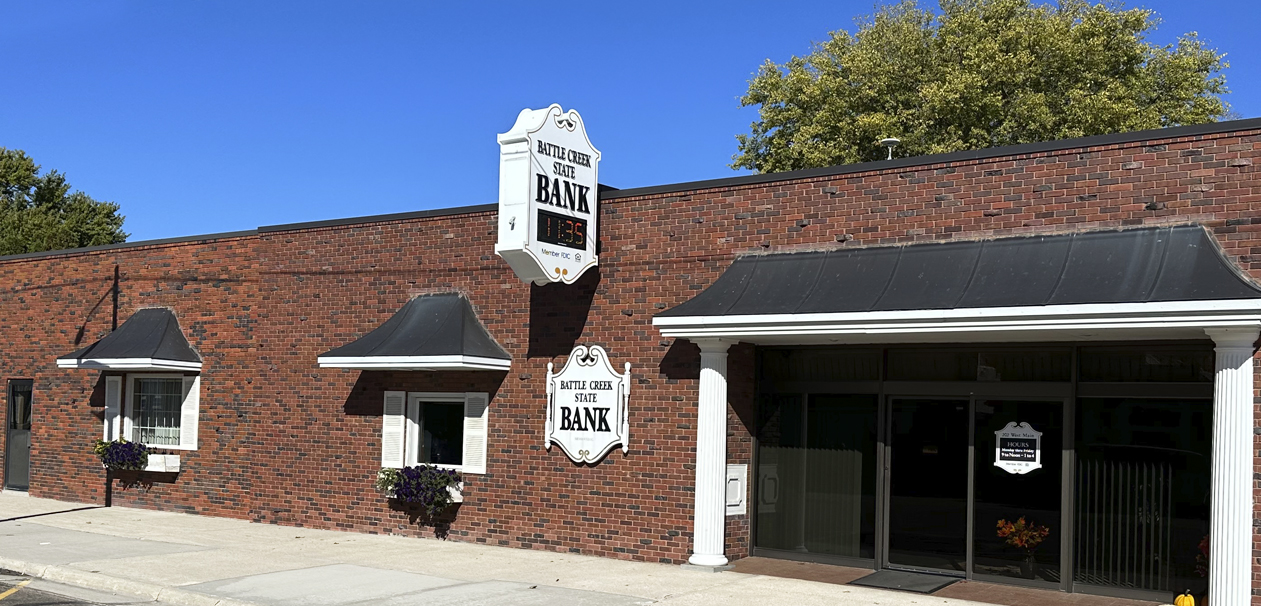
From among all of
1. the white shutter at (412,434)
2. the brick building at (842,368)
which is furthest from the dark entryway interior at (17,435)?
the white shutter at (412,434)

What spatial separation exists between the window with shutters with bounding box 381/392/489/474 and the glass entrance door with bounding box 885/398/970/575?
222 inches

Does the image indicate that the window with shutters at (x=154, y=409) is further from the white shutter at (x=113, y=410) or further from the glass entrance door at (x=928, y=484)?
the glass entrance door at (x=928, y=484)

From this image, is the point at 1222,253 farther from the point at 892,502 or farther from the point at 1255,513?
the point at 892,502

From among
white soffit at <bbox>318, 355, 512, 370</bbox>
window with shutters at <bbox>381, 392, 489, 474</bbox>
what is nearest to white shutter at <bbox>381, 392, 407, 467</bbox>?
window with shutters at <bbox>381, 392, 489, 474</bbox>

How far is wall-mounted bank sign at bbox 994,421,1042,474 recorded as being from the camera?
12352 millimetres

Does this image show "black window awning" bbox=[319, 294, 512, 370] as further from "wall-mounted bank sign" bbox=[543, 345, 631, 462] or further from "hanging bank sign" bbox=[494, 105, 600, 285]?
"hanging bank sign" bbox=[494, 105, 600, 285]

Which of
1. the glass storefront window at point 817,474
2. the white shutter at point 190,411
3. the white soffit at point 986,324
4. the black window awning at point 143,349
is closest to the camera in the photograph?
the white soffit at point 986,324

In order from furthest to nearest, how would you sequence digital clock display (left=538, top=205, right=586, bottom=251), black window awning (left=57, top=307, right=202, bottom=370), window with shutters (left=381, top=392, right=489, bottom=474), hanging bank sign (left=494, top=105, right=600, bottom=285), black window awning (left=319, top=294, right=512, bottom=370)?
black window awning (left=57, top=307, right=202, bottom=370), window with shutters (left=381, top=392, right=489, bottom=474), black window awning (left=319, top=294, right=512, bottom=370), digital clock display (left=538, top=205, right=586, bottom=251), hanging bank sign (left=494, top=105, right=600, bottom=285)

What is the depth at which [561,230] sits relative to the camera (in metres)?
14.5

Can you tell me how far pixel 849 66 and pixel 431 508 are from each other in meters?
20.5

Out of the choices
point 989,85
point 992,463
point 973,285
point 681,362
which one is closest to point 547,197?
point 681,362

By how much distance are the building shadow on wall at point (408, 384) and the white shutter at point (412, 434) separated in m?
0.21

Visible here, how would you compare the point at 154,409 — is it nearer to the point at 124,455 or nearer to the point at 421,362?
the point at 124,455

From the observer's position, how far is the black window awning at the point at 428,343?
15.2 metres
